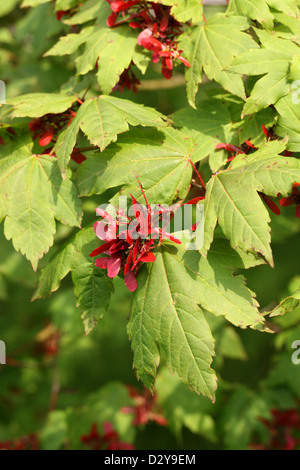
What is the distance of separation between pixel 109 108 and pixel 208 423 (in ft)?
7.38

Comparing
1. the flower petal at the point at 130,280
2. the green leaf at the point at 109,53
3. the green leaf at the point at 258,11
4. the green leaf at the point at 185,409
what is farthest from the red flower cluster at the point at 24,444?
the green leaf at the point at 258,11

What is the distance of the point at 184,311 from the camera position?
5.39ft

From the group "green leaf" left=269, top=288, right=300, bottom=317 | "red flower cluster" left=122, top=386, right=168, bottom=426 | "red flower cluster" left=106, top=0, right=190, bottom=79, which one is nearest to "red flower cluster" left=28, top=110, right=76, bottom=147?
"red flower cluster" left=106, top=0, right=190, bottom=79

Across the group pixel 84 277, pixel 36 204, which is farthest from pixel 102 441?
pixel 36 204

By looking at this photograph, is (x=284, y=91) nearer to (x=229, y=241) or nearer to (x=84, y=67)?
(x=229, y=241)

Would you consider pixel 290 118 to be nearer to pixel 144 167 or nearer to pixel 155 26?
pixel 144 167

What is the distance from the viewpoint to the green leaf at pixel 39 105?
5.90 feet

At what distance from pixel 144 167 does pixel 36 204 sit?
43cm

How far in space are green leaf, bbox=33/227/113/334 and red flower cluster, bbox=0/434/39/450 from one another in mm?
1307

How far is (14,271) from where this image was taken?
3510 millimetres

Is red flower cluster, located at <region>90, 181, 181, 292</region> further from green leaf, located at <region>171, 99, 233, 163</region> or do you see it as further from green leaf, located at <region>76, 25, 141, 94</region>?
green leaf, located at <region>76, 25, 141, 94</region>

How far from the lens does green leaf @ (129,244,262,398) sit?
1588 millimetres

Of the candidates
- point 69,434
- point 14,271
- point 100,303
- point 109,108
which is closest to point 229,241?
point 100,303
